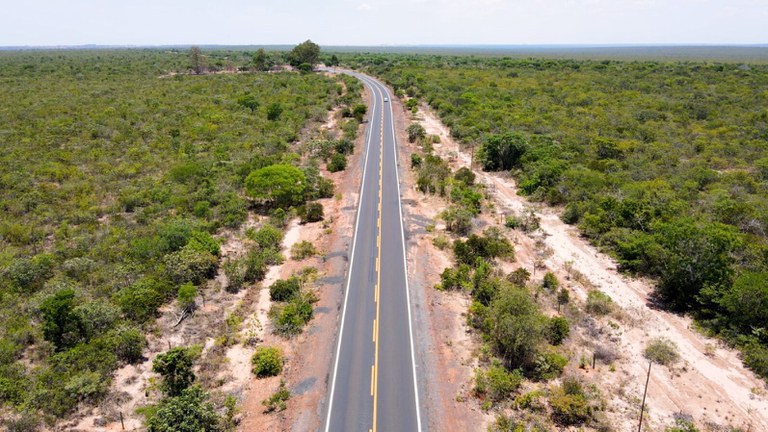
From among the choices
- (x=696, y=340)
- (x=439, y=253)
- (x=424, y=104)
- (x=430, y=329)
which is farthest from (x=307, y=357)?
(x=424, y=104)

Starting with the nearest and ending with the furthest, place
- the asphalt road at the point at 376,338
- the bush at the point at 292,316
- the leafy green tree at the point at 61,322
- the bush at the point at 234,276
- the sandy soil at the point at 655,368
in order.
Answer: the asphalt road at the point at 376,338 → the sandy soil at the point at 655,368 → the leafy green tree at the point at 61,322 → the bush at the point at 292,316 → the bush at the point at 234,276

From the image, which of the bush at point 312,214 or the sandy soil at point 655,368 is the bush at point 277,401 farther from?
the bush at point 312,214

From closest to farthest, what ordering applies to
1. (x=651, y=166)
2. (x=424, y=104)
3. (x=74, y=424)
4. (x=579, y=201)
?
(x=74, y=424), (x=579, y=201), (x=651, y=166), (x=424, y=104)

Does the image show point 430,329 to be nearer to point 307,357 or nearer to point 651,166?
point 307,357

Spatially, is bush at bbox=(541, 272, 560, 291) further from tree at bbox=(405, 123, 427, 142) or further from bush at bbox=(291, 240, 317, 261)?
tree at bbox=(405, 123, 427, 142)

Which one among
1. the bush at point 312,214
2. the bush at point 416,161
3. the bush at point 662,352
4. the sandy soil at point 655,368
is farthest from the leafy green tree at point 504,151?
the bush at point 662,352

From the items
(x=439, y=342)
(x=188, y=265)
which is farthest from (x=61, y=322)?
(x=439, y=342)

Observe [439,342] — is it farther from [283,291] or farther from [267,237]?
[267,237]
